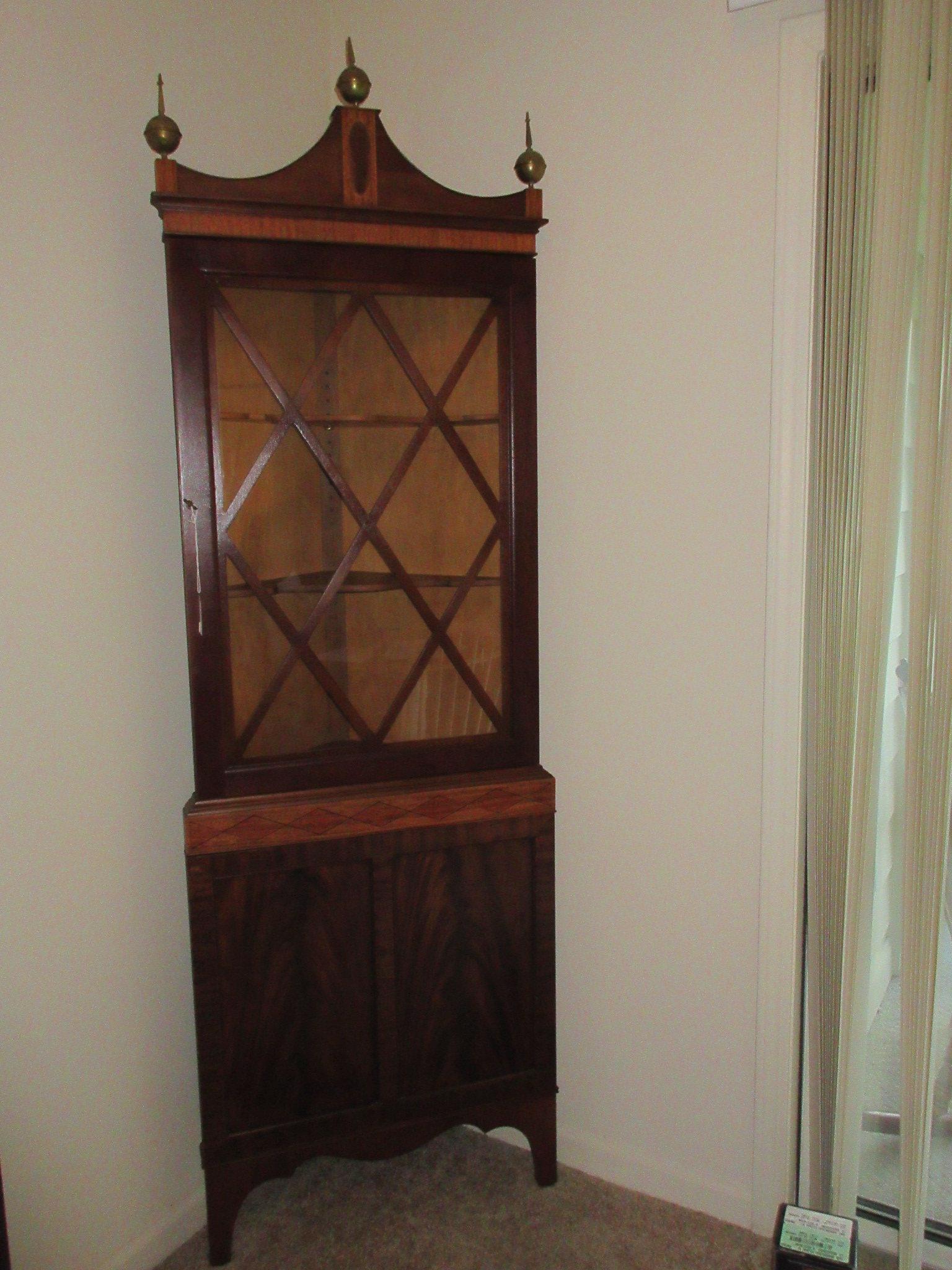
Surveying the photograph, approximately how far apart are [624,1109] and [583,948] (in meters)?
0.36

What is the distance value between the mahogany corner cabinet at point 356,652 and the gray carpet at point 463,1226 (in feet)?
0.53

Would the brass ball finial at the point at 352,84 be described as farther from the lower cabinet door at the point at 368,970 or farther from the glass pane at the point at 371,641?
the lower cabinet door at the point at 368,970

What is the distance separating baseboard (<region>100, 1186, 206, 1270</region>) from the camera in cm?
178

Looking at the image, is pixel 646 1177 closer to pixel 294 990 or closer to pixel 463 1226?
pixel 463 1226

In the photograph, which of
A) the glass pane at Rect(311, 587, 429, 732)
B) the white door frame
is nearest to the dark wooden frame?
the glass pane at Rect(311, 587, 429, 732)

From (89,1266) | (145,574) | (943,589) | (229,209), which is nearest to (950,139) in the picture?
(943,589)

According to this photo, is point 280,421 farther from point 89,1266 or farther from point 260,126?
point 89,1266

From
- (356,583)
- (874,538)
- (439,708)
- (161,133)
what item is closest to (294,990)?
(439,708)

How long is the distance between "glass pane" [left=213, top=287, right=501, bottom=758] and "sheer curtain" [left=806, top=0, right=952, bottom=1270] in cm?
61

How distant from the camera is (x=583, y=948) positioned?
2.06 m

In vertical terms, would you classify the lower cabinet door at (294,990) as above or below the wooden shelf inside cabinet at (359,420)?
below

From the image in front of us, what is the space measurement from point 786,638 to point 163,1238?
5.56 feet

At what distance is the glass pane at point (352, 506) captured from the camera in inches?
65.6

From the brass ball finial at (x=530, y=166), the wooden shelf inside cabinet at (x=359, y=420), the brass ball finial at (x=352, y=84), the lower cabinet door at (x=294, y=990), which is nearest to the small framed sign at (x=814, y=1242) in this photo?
the lower cabinet door at (x=294, y=990)
